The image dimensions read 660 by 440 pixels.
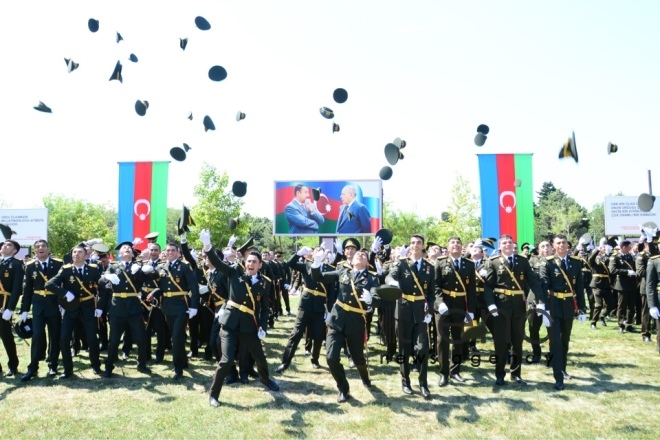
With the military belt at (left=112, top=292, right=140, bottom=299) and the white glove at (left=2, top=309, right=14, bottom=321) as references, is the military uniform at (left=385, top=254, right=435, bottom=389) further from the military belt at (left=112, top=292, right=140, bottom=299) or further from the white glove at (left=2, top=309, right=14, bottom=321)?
the white glove at (left=2, top=309, right=14, bottom=321)

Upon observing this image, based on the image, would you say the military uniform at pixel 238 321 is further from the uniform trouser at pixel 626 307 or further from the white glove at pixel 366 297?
the uniform trouser at pixel 626 307

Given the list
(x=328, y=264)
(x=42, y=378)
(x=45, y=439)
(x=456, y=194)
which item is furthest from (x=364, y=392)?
(x=456, y=194)

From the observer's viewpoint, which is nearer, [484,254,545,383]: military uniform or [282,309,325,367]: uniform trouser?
[484,254,545,383]: military uniform

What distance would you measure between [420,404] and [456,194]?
37361mm

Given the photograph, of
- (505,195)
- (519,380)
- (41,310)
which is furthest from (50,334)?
(505,195)

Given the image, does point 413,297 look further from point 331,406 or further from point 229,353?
point 229,353

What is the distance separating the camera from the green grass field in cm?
570

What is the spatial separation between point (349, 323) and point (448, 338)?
5.86ft

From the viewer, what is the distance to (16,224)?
25.9m

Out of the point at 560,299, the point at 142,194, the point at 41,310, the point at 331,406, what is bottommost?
the point at 331,406

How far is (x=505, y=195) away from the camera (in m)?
16.0

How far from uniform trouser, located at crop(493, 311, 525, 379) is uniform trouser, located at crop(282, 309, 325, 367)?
9.44ft

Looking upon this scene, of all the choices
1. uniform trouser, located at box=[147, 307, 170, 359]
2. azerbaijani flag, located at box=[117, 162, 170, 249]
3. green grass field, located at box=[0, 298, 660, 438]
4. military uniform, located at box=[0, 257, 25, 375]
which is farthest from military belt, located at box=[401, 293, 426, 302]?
azerbaijani flag, located at box=[117, 162, 170, 249]

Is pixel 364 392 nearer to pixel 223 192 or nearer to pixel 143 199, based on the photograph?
pixel 143 199
